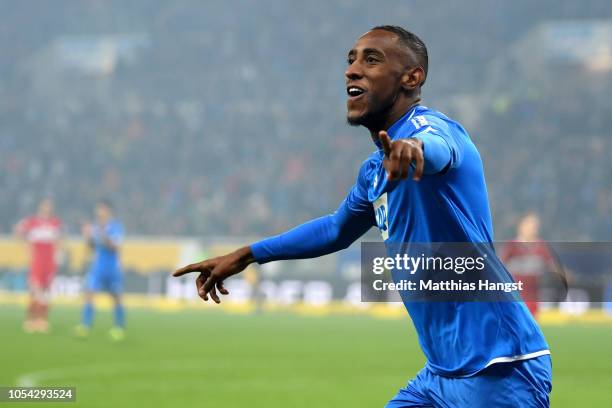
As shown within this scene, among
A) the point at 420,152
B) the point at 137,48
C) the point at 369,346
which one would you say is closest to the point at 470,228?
the point at 420,152

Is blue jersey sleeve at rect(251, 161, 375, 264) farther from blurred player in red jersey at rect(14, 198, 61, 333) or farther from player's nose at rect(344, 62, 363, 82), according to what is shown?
blurred player in red jersey at rect(14, 198, 61, 333)

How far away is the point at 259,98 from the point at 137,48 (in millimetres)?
5586

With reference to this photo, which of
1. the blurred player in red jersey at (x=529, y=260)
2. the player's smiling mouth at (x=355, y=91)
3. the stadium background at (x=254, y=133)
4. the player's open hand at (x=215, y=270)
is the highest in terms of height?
the stadium background at (x=254, y=133)

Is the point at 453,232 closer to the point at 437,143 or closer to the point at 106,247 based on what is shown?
the point at 437,143

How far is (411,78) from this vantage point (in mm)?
3678

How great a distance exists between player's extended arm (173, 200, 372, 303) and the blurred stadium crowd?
74.0 feet

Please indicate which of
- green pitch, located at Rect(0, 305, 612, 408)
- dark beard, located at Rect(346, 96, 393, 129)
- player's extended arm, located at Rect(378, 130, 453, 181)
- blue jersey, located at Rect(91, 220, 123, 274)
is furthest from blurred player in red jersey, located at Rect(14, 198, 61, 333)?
player's extended arm, located at Rect(378, 130, 453, 181)

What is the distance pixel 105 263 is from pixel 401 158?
14.0 meters

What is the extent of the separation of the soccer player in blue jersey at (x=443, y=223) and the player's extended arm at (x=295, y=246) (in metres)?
0.28

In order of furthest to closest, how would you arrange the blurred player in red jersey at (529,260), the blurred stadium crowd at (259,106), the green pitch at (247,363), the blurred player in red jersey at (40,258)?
the blurred stadium crowd at (259,106) < the blurred player in red jersey at (40,258) < the blurred player in red jersey at (529,260) < the green pitch at (247,363)

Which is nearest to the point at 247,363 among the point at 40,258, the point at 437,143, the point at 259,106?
the point at 40,258

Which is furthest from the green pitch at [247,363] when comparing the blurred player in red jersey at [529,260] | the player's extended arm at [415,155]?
the player's extended arm at [415,155]

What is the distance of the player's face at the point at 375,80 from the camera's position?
3619mm

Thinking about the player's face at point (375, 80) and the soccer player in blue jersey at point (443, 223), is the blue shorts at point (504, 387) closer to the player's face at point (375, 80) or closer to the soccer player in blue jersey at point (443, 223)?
the soccer player in blue jersey at point (443, 223)
